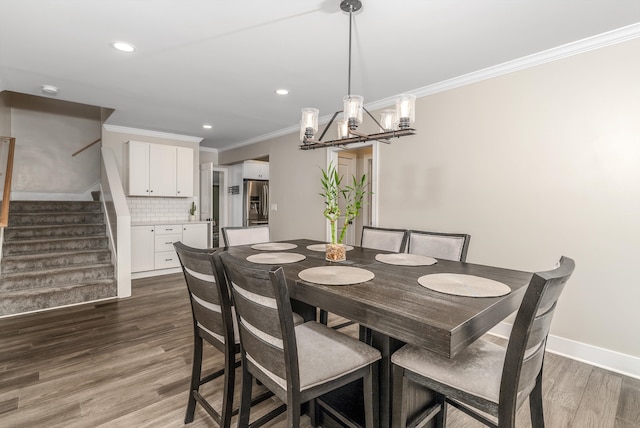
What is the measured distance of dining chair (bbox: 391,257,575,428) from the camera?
1034 mm

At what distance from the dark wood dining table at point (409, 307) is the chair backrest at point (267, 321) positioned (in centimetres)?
28

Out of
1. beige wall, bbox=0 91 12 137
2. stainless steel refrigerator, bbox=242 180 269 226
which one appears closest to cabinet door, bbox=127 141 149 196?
beige wall, bbox=0 91 12 137

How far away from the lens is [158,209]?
18.0ft

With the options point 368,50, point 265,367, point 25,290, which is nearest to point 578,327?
point 265,367

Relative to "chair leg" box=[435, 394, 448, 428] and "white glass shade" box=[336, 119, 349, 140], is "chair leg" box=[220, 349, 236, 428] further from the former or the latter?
"white glass shade" box=[336, 119, 349, 140]

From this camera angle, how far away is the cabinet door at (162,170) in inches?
200

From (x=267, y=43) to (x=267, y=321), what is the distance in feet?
6.91

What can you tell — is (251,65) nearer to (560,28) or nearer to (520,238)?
(560,28)

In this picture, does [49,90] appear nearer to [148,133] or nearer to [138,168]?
[138,168]

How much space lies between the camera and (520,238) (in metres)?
2.70

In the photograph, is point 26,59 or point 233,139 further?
point 233,139

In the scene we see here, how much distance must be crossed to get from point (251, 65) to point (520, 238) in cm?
281

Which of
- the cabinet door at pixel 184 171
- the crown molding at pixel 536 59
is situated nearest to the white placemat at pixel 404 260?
the crown molding at pixel 536 59

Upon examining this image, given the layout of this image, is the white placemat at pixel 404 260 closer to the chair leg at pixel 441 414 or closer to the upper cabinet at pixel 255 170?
the chair leg at pixel 441 414
